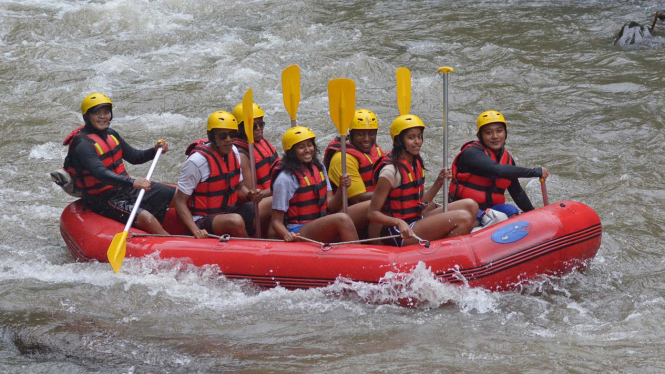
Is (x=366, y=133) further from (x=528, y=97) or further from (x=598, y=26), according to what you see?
(x=598, y=26)

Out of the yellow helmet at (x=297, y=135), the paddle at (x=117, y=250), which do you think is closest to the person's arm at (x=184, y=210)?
the paddle at (x=117, y=250)

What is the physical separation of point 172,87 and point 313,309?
6221 millimetres

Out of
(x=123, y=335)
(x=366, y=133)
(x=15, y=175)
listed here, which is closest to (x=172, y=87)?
(x=15, y=175)

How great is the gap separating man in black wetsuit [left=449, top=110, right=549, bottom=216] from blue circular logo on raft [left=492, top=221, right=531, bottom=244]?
0.36m

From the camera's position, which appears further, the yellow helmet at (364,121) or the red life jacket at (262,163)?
the red life jacket at (262,163)

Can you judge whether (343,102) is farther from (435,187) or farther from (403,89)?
(435,187)

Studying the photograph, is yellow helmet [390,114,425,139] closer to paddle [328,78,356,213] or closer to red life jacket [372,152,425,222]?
red life jacket [372,152,425,222]

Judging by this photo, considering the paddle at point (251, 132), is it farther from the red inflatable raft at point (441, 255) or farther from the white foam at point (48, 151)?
the white foam at point (48, 151)

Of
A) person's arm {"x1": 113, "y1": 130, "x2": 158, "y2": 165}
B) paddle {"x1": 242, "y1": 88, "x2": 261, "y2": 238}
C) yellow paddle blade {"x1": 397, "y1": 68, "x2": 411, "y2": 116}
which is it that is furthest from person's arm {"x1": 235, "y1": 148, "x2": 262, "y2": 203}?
yellow paddle blade {"x1": 397, "y1": 68, "x2": 411, "y2": 116}

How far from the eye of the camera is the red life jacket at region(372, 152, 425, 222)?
5020 mm

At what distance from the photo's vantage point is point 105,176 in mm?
5516

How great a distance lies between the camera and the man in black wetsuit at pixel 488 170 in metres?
5.16

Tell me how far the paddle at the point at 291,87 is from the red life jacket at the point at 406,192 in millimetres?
913

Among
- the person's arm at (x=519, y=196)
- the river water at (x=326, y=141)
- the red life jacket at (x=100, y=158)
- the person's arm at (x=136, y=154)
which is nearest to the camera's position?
the river water at (x=326, y=141)
